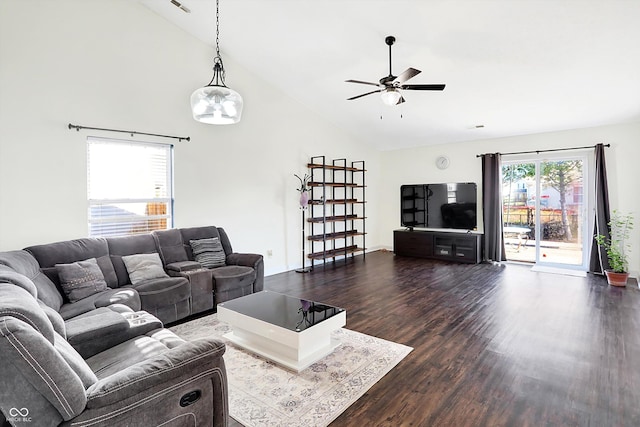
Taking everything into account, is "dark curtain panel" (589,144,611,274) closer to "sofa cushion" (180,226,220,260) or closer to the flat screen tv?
the flat screen tv

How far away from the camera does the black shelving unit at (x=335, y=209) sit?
6629 mm

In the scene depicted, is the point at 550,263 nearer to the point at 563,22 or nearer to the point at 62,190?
the point at 563,22

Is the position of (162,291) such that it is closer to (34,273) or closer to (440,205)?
(34,273)

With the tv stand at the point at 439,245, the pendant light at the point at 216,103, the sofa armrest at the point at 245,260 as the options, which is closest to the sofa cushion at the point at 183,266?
the sofa armrest at the point at 245,260

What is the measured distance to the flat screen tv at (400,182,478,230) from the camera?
711cm

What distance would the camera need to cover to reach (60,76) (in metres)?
3.65

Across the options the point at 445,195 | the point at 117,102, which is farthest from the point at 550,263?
the point at 117,102

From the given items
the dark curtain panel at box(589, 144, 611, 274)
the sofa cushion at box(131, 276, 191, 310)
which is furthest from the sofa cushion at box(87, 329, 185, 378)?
the dark curtain panel at box(589, 144, 611, 274)

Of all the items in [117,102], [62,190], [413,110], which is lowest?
[62,190]

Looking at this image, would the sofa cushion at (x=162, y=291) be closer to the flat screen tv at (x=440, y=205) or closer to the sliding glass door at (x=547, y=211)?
the flat screen tv at (x=440, y=205)

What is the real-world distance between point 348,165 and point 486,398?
19.4 feet

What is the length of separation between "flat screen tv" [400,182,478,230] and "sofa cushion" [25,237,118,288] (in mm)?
6331

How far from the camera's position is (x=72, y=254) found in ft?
10.9

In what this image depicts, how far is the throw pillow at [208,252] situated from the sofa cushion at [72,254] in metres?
1.03
